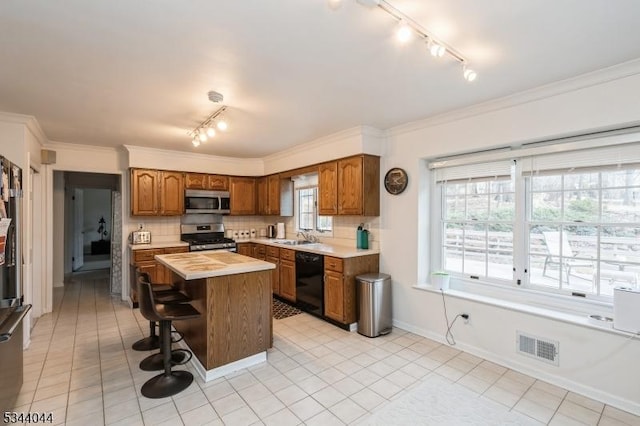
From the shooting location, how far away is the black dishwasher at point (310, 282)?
4.07 m

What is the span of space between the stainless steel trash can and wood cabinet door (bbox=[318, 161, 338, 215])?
1.09 meters

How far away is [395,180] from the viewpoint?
12.6 feet

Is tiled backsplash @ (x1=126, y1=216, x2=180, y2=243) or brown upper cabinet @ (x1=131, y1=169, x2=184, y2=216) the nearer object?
brown upper cabinet @ (x1=131, y1=169, x2=184, y2=216)

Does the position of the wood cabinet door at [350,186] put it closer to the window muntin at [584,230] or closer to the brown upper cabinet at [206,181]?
the window muntin at [584,230]

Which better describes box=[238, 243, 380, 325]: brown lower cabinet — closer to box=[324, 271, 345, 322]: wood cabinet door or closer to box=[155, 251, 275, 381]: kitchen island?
box=[324, 271, 345, 322]: wood cabinet door

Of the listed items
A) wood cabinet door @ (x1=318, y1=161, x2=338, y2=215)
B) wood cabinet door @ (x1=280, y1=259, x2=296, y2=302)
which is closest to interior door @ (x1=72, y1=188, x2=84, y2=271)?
wood cabinet door @ (x1=280, y1=259, x2=296, y2=302)

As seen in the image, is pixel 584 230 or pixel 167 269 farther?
pixel 167 269

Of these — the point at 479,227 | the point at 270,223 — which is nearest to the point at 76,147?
the point at 270,223

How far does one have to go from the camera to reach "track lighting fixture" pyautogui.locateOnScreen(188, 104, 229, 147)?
3.20 metres

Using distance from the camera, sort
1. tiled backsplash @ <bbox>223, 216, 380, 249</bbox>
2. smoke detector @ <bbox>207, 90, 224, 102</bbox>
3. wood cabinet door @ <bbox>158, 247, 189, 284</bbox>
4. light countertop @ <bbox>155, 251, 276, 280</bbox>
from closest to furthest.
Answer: light countertop @ <bbox>155, 251, 276, 280</bbox> → smoke detector @ <bbox>207, 90, 224, 102</bbox> → tiled backsplash @ <bbox>223, 216, 380, 249</bbox> → wood cabinet door @ <bbox>158, 247, 189, 284</bbox>

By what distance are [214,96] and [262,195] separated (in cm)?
334

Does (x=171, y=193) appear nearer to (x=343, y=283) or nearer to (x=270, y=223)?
(x=270, y=223)

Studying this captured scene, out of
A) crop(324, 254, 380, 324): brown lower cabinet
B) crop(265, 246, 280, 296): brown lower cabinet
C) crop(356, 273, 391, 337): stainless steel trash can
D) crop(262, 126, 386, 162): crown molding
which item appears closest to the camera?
crop(356, 273, 391, 337): stainless steel trash can

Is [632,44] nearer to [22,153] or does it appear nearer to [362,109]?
[362,109]
